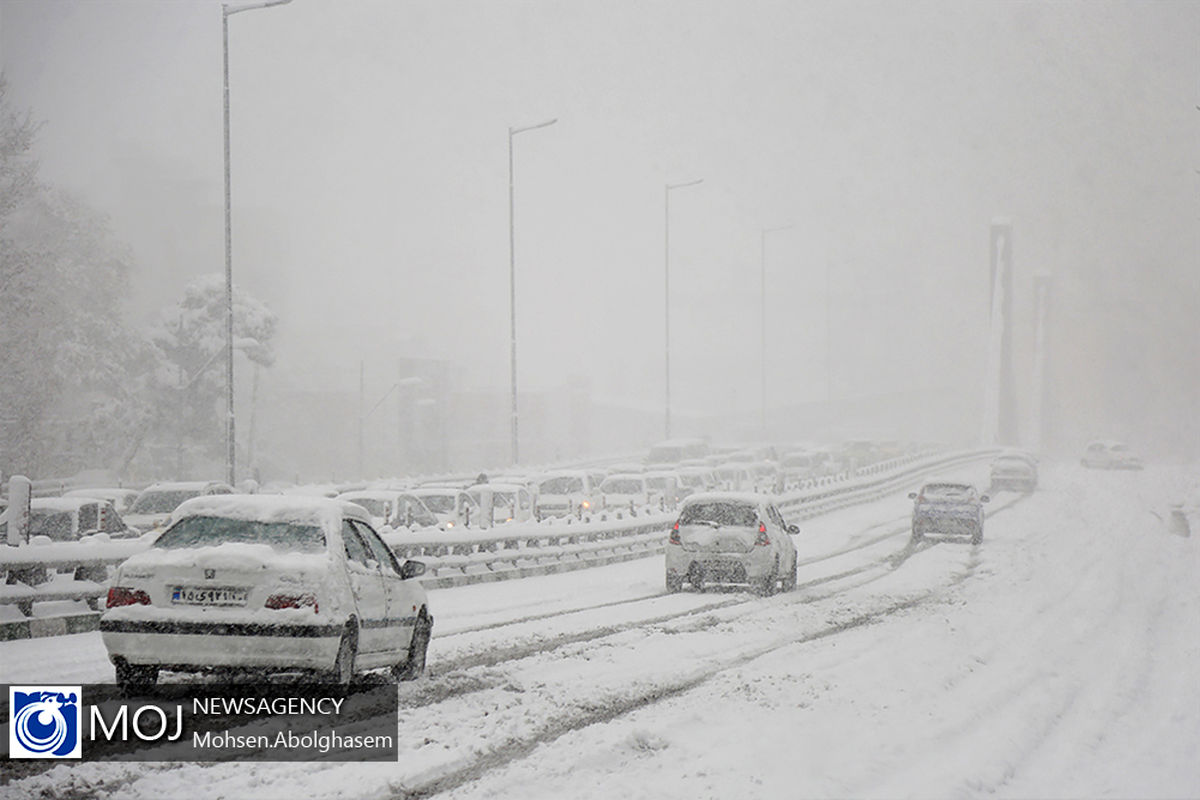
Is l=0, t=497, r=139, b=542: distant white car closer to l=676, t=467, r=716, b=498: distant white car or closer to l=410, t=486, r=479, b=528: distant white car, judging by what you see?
l=410, t=486, r=479, b=528: distant white car

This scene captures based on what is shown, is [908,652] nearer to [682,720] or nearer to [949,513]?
[682,720]

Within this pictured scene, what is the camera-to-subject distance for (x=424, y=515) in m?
28.6

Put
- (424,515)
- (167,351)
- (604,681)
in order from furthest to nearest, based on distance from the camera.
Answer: (167,351) → (424,515) → (604,681)

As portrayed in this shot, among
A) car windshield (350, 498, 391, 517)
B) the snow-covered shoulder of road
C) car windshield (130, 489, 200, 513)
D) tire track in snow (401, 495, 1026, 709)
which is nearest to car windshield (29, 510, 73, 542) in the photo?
car windshield (350, 498, 391, 517)

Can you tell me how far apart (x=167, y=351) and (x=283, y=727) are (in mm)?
66388

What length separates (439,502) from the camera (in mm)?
31359

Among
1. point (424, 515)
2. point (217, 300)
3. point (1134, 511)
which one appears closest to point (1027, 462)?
point (1134, 511)

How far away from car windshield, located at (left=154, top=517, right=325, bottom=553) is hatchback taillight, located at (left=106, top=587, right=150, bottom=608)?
49cm

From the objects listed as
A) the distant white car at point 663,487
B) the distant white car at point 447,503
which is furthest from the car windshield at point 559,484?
the distant white car at point 447,503

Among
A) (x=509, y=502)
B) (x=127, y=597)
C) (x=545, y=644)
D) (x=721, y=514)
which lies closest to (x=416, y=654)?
(x=545, y=644)

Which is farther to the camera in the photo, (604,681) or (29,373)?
(29,373)

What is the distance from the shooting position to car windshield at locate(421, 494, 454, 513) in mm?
31203

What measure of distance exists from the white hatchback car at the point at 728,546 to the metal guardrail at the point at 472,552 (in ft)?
13.2

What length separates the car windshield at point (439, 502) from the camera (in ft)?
102
